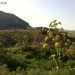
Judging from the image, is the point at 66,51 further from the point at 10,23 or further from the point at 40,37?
the point at 10,23

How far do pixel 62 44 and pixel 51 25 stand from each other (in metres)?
1.01

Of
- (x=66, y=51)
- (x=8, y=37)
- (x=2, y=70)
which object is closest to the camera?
(x=2, y=70)

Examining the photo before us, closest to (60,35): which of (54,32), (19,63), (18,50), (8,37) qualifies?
(54,32)

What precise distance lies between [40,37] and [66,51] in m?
41.1

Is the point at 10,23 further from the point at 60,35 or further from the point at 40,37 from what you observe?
the point at 60,35

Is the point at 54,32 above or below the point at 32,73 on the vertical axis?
above

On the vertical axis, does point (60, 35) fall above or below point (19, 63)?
above

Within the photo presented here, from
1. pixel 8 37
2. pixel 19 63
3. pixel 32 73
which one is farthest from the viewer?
pixel 8 37

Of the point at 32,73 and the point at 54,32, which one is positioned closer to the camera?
the point at 32,73

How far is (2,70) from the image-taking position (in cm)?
882

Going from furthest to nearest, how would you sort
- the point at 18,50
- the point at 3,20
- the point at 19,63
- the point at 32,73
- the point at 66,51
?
1. the point at 3,20
2. the point at 18,50
3. the point at 19,63
4. the point at 66,51
5. the point at 32,73

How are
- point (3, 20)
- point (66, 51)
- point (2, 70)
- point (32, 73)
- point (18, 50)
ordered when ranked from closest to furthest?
1. point (32, 73)
2. point (2, 70)
3. point (66, 51)
4. point (18, 50)
5. point (3, 20)

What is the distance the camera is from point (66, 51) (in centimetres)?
1077

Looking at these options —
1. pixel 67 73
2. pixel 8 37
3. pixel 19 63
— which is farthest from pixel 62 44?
pixel 8 37
